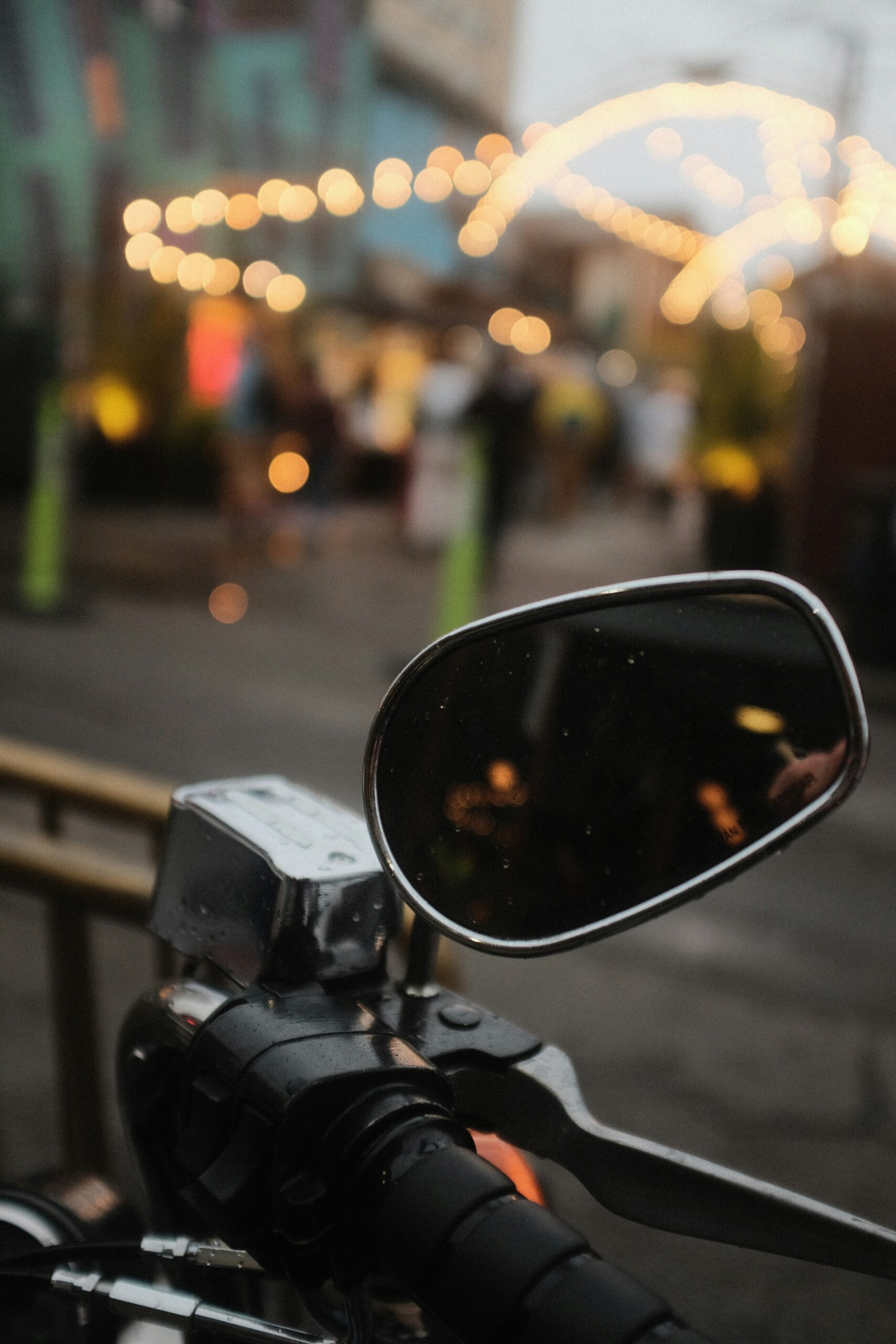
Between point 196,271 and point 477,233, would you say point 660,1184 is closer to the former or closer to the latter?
point 477,233

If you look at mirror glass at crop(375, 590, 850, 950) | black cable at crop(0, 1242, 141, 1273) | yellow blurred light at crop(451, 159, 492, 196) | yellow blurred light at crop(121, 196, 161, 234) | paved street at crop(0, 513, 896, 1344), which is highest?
yellow blurred light at crop(451, 159, 492, 196)

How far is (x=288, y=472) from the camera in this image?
14.3 meters

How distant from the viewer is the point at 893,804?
247 inches

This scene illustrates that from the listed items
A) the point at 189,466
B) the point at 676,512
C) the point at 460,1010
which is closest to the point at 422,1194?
the point at 460,1010

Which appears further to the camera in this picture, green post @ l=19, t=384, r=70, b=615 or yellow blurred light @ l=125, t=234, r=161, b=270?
yellow blurred light @ l=125, t=234, r=161, b=270

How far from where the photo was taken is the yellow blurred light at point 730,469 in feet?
41.6

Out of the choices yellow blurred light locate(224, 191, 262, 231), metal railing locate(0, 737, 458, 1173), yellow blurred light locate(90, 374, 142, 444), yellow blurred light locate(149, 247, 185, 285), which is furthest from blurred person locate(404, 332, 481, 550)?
metal railing locate(0, 737, 458, 1173)

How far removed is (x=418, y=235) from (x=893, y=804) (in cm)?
1957

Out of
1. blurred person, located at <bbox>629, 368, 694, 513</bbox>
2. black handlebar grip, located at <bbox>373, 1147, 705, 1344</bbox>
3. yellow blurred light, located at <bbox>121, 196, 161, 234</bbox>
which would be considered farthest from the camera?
A: blurred person, located at <bbox>629, 368, 694, 513</bbox>

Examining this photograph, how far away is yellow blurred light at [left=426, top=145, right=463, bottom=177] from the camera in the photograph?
13.8m

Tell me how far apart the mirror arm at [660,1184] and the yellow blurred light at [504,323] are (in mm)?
20481

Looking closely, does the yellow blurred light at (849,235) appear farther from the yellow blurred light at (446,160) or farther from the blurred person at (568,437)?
the blurred person at (568,437)

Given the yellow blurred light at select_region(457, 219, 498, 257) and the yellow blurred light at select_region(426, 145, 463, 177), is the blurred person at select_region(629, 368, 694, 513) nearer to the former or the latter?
the yellow blurred light at select_region(457, 219, 498, 257)

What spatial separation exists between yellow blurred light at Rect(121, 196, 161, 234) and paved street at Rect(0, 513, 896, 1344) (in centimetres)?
771
